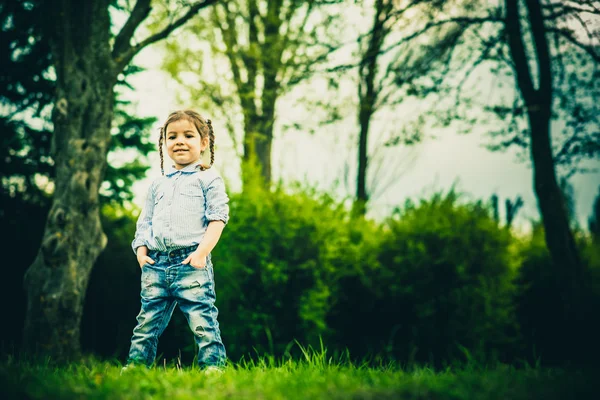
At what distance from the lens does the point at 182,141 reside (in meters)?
3.45

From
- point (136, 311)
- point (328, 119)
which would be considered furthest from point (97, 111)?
point (328, 119)

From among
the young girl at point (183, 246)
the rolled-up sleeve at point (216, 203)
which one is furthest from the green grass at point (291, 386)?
the rolled-up sleeve at point (216, 203)

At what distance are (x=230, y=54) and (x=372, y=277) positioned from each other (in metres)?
7.29

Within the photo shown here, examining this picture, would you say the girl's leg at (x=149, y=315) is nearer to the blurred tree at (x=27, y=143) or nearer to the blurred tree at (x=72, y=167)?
the blurred tree at (x=72, y=167)

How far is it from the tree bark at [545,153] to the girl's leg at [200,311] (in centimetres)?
637

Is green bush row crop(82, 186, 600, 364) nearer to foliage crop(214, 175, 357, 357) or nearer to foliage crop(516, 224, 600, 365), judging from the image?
foliage crop(214, 175, 357, 357)

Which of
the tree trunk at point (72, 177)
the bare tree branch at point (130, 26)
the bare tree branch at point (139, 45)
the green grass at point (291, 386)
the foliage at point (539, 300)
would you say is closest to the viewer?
the green grass at point (291, 386)

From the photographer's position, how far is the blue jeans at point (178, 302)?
10.5ft

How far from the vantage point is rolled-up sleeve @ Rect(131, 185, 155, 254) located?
3424 millimetres

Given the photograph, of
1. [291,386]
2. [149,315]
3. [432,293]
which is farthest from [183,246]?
[432,293]

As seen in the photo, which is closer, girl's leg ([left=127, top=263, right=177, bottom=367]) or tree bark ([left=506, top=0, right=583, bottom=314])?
girl's leg ([left=127, top=263, right=177, bottom=367])

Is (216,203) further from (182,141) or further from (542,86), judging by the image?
(542,86)

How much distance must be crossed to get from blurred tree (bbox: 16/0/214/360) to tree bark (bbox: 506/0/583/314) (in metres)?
5.04

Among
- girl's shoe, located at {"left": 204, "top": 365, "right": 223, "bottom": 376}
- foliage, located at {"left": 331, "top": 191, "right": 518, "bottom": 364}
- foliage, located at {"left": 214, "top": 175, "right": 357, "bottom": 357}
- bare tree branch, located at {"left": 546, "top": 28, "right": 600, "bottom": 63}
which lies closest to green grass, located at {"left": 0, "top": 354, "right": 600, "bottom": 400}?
girl's shoe, located at {"left": 204, "top": 365, "right": 223, "bottom": 376}
